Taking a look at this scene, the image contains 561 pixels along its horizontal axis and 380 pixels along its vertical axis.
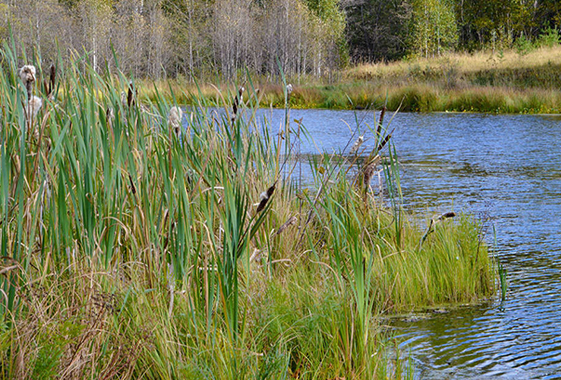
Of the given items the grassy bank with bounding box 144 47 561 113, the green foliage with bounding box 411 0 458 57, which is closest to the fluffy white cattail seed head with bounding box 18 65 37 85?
the grassy bank with bounding box 144 47 561 113

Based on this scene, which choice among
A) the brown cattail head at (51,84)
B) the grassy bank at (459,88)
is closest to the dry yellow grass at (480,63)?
the grassy bank at (459,88)

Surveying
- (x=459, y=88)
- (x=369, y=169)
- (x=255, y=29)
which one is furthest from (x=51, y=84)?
(x=255, y=29)

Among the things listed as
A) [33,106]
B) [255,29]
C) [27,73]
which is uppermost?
[255,29]

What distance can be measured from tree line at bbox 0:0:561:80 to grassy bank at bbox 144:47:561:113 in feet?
8.09

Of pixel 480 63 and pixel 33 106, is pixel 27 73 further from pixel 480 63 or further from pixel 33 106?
→ pixel 480 63

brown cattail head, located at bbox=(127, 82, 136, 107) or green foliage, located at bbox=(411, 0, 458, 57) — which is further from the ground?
green foliage, located at bbox=(411, 0, 458, 57)

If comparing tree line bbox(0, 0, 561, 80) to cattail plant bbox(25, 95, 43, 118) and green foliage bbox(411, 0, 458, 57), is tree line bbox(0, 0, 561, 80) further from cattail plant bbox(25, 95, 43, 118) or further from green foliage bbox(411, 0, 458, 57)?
cattail plant bbox(25, 95, 43, 118)

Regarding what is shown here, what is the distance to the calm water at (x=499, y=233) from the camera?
269 centimetres

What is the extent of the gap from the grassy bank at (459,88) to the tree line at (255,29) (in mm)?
2467

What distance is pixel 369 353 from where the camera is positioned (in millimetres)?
2168

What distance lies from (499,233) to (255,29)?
97.6ft

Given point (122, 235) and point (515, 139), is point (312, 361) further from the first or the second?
point (515, 139)

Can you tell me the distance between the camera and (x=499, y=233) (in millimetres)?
4855

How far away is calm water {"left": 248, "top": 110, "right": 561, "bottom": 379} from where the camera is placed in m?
2.69
